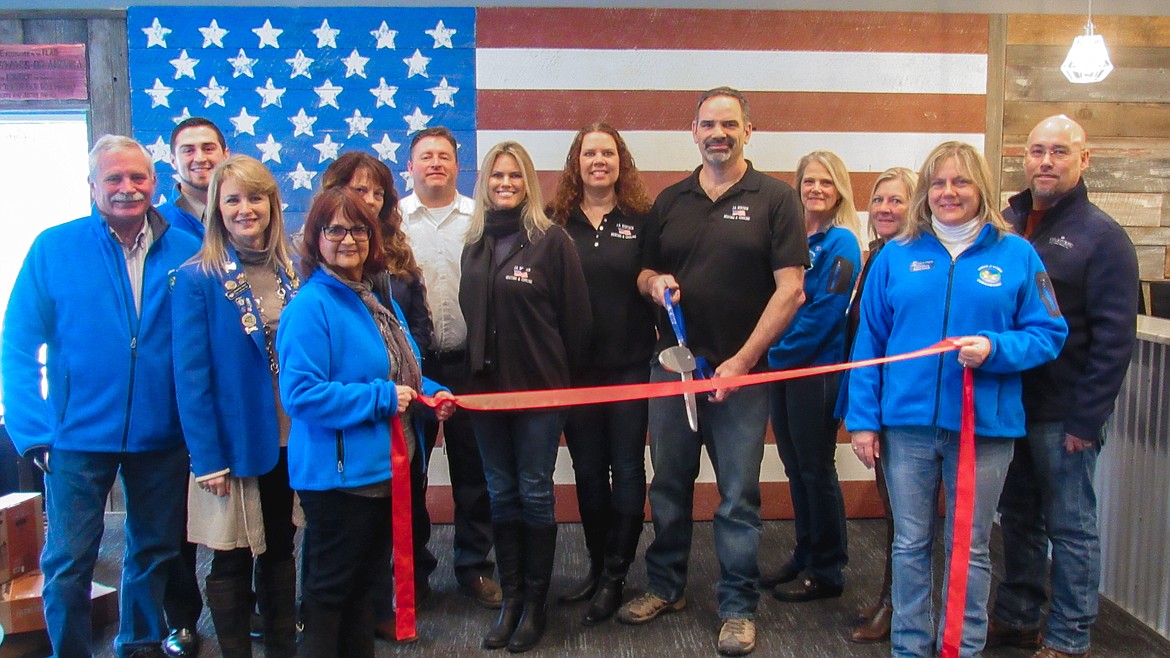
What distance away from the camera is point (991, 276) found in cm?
237

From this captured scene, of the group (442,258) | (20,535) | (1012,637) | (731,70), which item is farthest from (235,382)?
(731,70)

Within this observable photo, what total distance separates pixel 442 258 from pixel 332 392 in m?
1.17

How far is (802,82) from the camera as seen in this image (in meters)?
4.06

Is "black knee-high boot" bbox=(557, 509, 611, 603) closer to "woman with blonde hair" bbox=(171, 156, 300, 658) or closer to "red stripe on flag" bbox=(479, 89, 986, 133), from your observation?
"woman with blonde hair" bbox=(171, 156, 300, 658)

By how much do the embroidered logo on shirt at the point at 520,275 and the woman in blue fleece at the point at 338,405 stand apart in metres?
0.50

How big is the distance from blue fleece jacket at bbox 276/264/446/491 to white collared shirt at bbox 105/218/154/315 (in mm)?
627

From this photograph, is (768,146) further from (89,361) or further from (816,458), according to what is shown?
(89,361)

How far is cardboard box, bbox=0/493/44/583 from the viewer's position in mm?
2848

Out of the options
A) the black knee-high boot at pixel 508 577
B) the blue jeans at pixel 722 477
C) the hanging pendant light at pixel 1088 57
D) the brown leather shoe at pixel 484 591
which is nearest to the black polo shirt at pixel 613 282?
the blue jeans at pixel 722 477

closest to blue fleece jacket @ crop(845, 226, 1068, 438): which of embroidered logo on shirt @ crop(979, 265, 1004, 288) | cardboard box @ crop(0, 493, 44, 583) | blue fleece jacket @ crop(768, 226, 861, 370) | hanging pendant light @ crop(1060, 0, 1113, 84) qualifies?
embroidered logo on shirt @ crop(979, 265, 1004, 288)

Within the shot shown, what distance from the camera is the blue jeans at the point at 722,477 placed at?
275 cm

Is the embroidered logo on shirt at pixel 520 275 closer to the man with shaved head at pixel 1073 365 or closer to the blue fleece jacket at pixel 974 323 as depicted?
the blue fleece jacket at pixel 974 323

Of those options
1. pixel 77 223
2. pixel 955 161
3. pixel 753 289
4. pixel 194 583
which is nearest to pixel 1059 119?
pixel 955 161

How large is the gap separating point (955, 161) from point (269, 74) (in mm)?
3083
